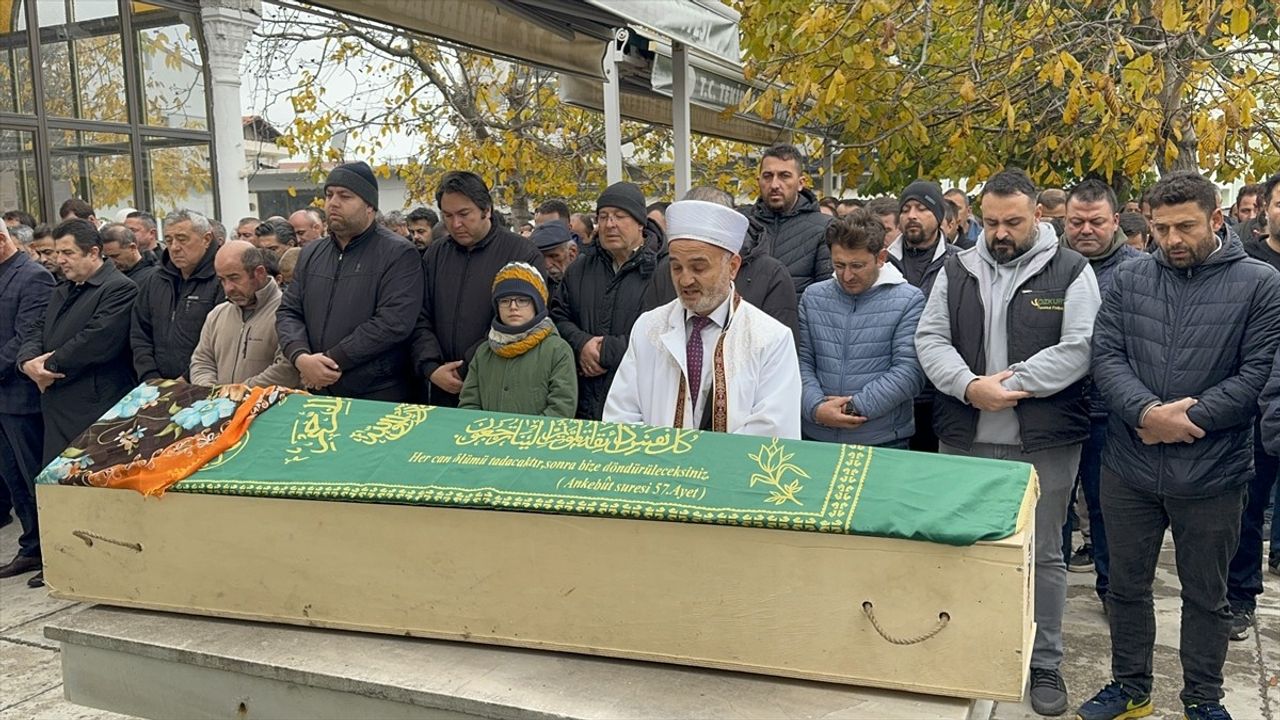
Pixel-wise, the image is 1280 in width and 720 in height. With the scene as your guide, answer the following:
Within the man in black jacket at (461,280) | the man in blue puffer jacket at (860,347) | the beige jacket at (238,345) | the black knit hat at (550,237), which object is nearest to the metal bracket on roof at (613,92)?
the black knit hat at (550,237)

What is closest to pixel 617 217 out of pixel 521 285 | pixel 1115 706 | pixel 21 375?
pixel 521 285

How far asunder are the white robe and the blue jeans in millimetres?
2594

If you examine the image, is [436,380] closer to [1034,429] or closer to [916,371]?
[916,371]

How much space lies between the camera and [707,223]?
3.01m

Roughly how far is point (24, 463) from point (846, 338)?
4871mm

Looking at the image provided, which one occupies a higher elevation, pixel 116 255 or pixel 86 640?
pixel 116 255

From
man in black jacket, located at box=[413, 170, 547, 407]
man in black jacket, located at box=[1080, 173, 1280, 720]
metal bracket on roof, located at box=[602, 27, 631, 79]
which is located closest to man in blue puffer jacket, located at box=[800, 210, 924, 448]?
man in black jacket, located at box=[1080, 173, 1280, 720]

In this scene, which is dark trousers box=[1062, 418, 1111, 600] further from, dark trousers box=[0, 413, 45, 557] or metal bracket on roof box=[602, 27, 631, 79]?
dark trousers box=[0, 413, 45, 557]

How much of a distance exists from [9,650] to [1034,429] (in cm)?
471

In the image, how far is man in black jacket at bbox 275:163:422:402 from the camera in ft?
14.8

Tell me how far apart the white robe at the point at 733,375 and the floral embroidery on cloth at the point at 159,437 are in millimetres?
1070

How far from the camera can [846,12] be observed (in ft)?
21.6

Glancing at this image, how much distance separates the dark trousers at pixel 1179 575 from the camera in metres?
3.67

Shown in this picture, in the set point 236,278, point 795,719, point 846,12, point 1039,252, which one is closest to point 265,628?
point 795,719
